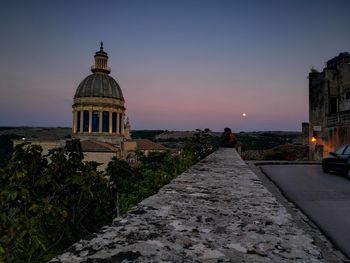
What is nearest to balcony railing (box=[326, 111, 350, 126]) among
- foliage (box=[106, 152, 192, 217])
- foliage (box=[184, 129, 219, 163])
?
foliage (box=[184, 129, 219, 163])

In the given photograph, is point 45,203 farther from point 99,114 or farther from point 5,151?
point 5,151

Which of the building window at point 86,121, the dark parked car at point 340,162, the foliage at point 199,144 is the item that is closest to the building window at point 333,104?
the dark parked car at point 340,162

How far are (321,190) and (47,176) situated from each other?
7409 mm

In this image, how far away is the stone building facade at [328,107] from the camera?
874 inches

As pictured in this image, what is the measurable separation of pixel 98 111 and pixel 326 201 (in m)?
55.5

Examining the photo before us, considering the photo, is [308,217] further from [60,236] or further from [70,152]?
[70,152]

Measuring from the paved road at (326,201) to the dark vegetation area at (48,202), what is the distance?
3627 millimetres

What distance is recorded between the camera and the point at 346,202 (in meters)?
6.48

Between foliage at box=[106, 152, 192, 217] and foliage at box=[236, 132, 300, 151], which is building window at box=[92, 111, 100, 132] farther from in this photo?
foliage at box=[106, 152, 192, 217]

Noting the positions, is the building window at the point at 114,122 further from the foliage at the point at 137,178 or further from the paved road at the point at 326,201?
the paved road at the point at 326,201

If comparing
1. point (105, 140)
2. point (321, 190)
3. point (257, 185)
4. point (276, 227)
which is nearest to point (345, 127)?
point (321, 190)

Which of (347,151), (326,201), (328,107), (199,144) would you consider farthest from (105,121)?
(326,201)

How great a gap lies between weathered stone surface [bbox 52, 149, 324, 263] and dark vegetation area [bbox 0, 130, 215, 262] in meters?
2.24

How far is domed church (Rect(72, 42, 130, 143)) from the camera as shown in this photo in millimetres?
57875
